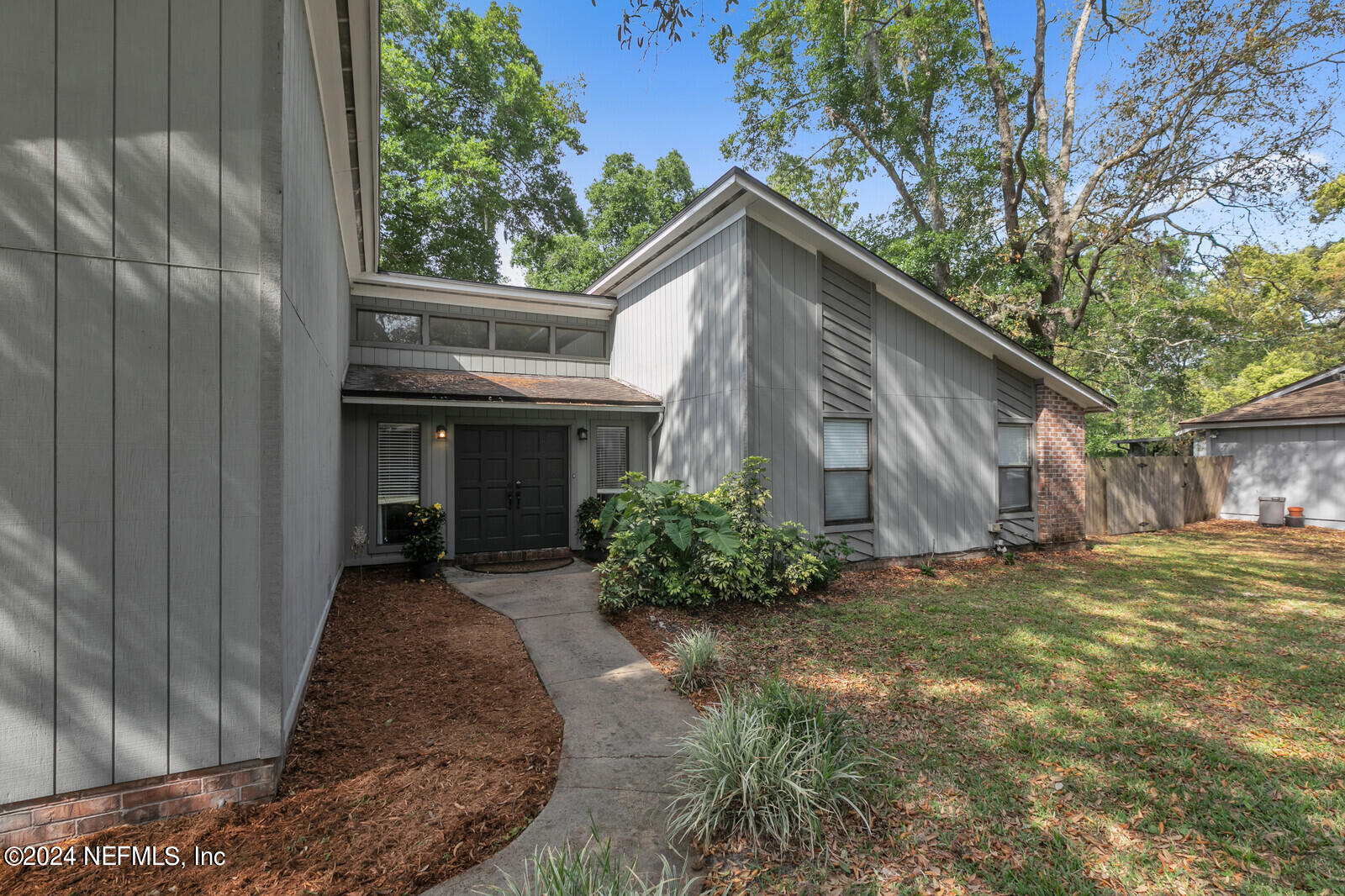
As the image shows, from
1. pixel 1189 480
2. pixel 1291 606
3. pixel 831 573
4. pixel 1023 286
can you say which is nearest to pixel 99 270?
pixel 831 573

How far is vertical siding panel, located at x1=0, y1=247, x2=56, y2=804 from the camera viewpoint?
2.19 metres

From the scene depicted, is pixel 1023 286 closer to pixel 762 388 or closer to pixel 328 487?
pixel 762 388

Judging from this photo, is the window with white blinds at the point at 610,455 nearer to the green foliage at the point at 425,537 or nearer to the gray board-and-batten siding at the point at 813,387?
the gray board-and-batten siding at the point at 813,387

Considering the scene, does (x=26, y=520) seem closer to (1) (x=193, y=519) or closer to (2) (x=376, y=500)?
(1) (x=193, y=519)

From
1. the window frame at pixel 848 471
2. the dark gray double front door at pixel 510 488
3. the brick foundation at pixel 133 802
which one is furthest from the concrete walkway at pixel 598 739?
the window frame at pixel 848 471

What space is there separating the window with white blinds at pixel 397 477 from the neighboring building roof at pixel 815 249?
4.41 meters

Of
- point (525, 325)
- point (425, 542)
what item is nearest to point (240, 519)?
point (425, 542)

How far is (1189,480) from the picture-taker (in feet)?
42.5

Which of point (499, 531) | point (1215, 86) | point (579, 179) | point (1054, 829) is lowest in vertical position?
point (1054, 829)

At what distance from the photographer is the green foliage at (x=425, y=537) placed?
24.7ft

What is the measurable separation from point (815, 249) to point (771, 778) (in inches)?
Result: 270

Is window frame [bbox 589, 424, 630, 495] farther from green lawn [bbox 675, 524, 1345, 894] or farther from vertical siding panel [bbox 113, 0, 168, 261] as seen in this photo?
vertical siding panel [bbox 113, 0, 168, 261]

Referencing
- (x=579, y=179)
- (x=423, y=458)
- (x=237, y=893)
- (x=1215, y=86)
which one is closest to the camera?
(x=237, y=893)

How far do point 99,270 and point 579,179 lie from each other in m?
22.2
